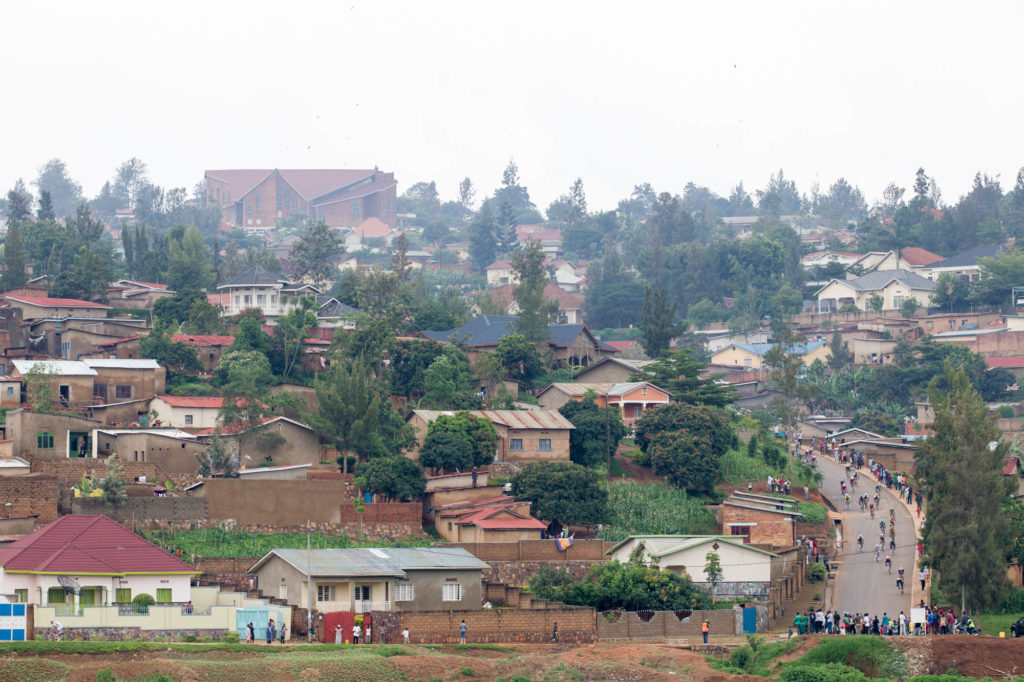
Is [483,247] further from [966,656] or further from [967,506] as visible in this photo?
[966,656]

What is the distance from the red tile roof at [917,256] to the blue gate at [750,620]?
7116 centimetres

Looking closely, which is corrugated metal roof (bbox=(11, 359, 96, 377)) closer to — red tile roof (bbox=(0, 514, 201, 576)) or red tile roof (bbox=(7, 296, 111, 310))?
red tile roof (bbox=(7, 296, 111, 310))

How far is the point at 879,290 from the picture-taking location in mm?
109750

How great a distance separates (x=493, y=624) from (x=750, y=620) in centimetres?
844

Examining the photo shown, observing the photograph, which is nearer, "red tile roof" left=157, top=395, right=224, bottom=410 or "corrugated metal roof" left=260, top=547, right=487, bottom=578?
"corrugated metal roof" left=260, top=547, right=487, bottom=578

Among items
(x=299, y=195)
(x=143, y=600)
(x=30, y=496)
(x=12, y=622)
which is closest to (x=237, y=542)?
(x=30, y=496)

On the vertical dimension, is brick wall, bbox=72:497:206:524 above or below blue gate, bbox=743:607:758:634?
above

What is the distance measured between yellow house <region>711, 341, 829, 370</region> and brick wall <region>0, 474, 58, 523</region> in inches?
2165

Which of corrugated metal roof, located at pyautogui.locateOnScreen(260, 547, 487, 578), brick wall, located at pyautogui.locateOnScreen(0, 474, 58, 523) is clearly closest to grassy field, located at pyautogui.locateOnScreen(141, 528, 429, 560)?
corrugated metal roof, located at pyautogui.locateOnScreen(260, 547, 487, 578)

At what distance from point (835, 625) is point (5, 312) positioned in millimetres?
43819

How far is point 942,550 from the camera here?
49344mm

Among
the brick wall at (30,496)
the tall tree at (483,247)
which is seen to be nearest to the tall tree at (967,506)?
the brick wall at (30,496)

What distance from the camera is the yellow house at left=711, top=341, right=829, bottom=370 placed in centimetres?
10038

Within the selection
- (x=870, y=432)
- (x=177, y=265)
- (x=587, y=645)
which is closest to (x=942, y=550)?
(x=587, y=645)
